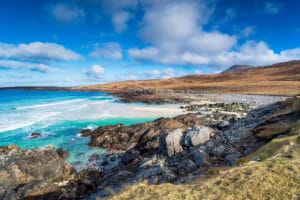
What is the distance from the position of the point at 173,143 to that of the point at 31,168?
9.77m

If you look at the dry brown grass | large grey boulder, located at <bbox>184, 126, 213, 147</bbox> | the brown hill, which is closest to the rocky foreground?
large grey boulder, located at <bbox>184, 126, 213, 147</bbox>

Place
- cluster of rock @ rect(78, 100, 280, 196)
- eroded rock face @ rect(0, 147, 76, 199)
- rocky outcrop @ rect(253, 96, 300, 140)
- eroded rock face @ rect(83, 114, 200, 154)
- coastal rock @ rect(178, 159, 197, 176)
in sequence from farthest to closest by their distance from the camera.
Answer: eroded rock face @ rect(83, 114, 200, 154)
rocky outcrop @ rect(253, 96, 300, 140)
eroded rock face @ rect(0, 147, 76, 199)
cluster of rock @ rect(78, 100, 280, 196)
coastal rock @ rect(178, 159, 197, 176)

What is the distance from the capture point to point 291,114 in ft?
56.2

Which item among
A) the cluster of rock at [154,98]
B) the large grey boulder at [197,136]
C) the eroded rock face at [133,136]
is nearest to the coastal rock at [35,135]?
the eroded rock face at [133,136]

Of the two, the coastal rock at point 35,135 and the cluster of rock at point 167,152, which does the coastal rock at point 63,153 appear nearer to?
the cluster of rock at point 167,152

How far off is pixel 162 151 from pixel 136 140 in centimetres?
709

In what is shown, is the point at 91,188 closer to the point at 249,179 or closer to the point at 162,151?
the point at 162,151

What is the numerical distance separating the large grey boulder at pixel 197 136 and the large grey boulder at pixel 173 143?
0.57 m

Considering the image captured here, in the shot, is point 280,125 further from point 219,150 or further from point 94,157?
point 94,157

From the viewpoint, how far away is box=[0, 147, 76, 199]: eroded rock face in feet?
42.9

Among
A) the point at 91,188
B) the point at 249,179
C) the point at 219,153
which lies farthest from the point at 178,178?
the point at 91,188

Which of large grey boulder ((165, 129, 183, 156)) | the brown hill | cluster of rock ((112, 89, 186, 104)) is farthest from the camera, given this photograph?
the brown hill

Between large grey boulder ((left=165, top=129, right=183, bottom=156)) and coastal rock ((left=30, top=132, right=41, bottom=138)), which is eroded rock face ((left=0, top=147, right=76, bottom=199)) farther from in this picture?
coastal rock ((left=30, top=132, right=41, bottom=138))

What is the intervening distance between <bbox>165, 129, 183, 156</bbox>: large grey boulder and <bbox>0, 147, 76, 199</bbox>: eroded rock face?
23.1ft
